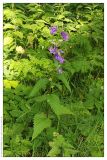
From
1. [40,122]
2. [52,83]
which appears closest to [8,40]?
[52,83]

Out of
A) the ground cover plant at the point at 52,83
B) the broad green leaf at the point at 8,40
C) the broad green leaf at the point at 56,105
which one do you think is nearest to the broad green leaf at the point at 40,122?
the ground cover plant at the point at 52,83

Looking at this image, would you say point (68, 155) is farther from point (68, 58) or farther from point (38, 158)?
point (68, 58)

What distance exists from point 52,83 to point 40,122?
29 cm

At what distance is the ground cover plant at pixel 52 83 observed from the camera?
2580 millimetres

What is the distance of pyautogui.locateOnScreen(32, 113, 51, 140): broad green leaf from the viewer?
242 cm

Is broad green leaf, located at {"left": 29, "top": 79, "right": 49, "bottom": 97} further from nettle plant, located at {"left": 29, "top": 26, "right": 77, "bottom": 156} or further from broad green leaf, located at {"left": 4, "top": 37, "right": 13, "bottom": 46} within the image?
broad green leaf, located at {"left": 4, "top": 37, "right": 13, "bottom": 46}

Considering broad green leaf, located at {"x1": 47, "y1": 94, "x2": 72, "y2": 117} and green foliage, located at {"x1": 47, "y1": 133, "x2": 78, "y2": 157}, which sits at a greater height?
broad green leaf, located at {"x1": 47, "y1": 94, "x2": 72, "y2": 117}

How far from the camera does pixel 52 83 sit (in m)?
2.61

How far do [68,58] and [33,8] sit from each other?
65 centimetres

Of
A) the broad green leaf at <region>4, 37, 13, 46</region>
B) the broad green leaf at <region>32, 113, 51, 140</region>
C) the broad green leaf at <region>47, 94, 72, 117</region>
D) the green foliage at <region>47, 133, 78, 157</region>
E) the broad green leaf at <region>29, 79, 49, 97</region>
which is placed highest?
the broad green leaf at <region>4, 37, 13, 46</region>

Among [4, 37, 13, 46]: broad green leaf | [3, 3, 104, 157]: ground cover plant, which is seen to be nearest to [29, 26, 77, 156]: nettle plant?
[3, 3, 104, 157]: ground cover plant

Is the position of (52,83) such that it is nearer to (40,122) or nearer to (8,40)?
(40,122)

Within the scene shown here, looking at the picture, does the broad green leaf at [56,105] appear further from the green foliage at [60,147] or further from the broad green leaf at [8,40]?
the broad green leaf at [8,40]

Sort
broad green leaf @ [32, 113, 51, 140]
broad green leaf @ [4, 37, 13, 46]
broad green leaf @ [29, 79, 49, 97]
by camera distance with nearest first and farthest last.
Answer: broad green leaf @ [32, 113, 51, 140] < broad green leaf @ [29, 79, 49, 97] < broad green leaf @ [4, 37, 13, 46]
